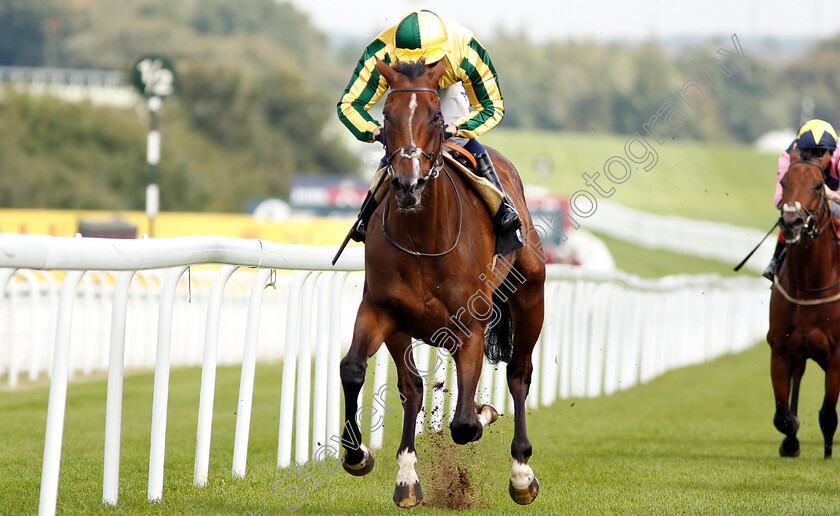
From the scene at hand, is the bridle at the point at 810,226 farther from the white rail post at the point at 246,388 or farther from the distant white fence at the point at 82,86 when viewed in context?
the distant white fence at the point at 82,86

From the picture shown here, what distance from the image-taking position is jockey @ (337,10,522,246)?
443cm

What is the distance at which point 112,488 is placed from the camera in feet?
12.4

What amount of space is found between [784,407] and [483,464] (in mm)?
2409

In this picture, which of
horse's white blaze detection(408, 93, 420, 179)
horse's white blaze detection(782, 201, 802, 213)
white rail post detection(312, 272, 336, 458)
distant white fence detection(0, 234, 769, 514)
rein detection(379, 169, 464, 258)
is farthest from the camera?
horse's white blaze detection(782, 201, 802, 213)

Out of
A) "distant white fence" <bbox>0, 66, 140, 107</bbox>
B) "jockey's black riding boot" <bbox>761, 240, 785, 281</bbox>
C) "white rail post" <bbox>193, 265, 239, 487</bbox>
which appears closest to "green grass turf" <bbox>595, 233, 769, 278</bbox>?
"distant white fence" <bbox>0, 66, 140, 107</bbox>

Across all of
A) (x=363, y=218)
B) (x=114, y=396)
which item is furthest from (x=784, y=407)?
(x=114, y=396)

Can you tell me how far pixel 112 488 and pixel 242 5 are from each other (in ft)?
287

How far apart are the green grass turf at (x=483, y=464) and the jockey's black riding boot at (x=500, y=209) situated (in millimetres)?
1084

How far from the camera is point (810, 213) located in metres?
6.27

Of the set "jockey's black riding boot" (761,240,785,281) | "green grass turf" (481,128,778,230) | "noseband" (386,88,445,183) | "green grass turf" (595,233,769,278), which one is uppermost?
"noseband" (386,88,445,183)

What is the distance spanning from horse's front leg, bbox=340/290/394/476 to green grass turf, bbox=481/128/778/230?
59.7m

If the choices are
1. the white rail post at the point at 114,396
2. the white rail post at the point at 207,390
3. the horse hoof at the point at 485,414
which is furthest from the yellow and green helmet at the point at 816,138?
the white rail post at the point at 114,396

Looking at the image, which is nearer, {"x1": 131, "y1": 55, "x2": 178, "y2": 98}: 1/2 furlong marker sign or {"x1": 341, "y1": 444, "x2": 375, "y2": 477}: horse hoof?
{"x1": 341, "y1": 444, "x2": 375, "y2": 477}: horse hoof

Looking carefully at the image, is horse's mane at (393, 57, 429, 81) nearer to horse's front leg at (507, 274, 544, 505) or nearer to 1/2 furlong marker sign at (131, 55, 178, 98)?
horse's front leg at (507, 274, 544, 505)
